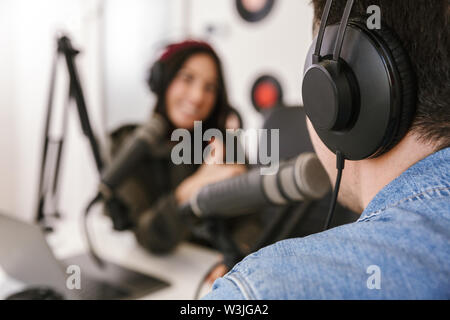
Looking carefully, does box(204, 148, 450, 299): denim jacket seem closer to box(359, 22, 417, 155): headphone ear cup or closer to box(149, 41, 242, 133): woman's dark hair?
box(359, 22, 417, 155): headphone ear cup

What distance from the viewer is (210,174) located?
1090 mm

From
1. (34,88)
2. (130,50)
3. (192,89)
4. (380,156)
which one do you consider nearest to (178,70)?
(192,89)

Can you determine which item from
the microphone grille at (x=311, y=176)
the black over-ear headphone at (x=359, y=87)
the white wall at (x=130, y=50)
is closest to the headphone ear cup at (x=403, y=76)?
the black over-ear headphone at (x=359, y=87)

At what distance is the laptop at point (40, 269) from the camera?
606mm

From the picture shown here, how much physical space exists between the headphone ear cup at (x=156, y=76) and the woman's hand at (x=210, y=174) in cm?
26

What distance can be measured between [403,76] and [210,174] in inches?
30.6

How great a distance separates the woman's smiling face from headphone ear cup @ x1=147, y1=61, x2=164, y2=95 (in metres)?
0.07

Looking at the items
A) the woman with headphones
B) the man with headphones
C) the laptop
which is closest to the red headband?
the woman with headphones

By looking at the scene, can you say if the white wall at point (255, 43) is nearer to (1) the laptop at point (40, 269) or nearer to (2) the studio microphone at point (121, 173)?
(2) the studio microphone at point (121, 173)

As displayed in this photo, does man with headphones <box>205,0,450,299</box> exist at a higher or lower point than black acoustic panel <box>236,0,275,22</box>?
lower

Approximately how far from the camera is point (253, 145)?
6.82ft

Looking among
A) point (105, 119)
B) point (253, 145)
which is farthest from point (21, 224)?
point (105, 119)

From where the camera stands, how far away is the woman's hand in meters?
1.04
